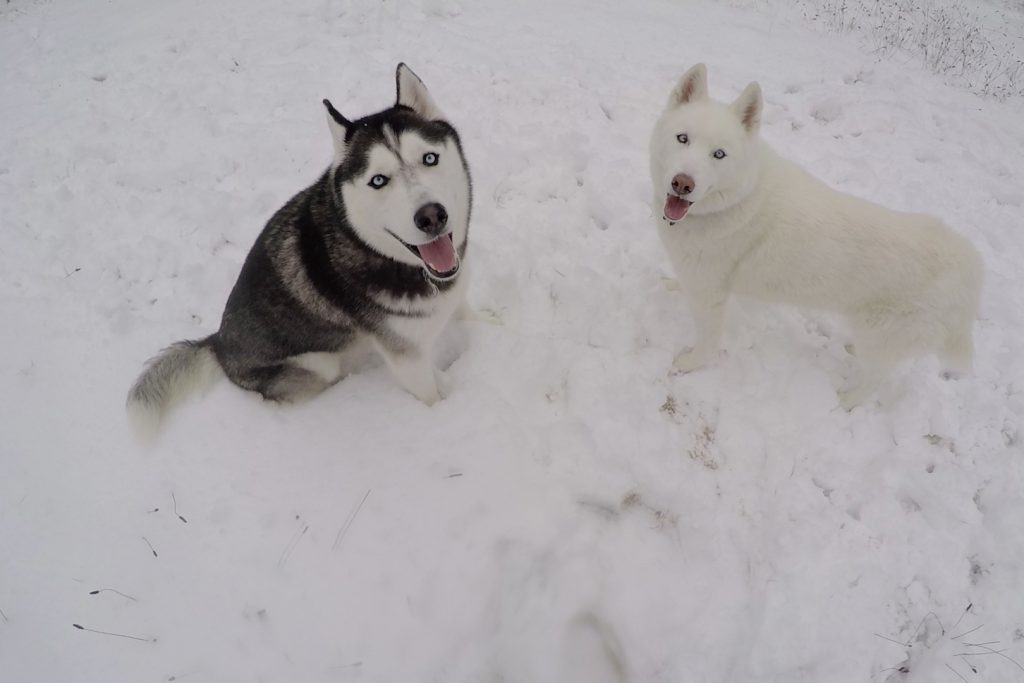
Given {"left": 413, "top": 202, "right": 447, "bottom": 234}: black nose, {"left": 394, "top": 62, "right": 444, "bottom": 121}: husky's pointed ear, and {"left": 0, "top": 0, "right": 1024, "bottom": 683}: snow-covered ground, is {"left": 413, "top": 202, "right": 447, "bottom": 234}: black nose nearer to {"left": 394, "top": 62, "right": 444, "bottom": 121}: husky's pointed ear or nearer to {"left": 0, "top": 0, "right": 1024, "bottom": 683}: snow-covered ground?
{"left": 394, "top": 62, "right": 444, "bottom": 121}: husky's pointed ear

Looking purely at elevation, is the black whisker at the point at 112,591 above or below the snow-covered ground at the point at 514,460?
below

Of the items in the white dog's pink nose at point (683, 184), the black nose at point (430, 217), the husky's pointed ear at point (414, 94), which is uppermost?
the husky's pointed ear at point (414, 94)

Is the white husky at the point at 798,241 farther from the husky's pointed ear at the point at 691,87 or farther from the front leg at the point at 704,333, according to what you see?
the front leg at the point at 704,333

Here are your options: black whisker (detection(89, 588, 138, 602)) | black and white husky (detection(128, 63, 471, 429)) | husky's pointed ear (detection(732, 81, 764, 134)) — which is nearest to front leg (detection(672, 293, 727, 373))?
husky's pointed ear (detection(732, 81, 764, 134))

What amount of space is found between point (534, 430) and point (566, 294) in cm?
119

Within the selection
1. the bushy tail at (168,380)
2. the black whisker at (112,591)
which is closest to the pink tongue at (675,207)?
the bushy tail at (168,380)

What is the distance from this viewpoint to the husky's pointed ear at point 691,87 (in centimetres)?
288

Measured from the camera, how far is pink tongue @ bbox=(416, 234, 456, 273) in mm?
2545

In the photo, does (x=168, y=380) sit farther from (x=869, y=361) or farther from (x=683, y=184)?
(x=869, y=361)

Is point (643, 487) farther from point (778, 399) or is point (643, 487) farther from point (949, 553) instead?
point (949, 553)

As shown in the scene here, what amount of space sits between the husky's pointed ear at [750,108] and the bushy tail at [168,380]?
12.0 ft

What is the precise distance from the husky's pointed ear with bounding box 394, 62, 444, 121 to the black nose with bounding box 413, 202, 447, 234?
2.44 ft

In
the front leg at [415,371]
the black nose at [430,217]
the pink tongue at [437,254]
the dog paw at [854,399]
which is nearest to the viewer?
the black nose at [430,217]

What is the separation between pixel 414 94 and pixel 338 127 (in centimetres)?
47
